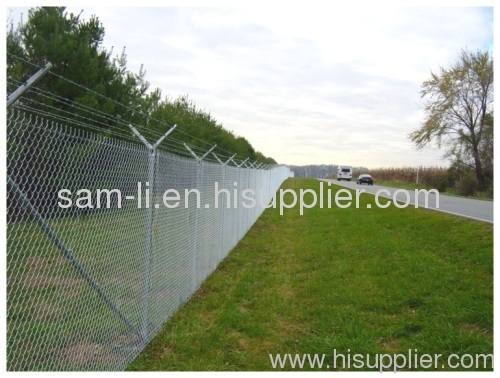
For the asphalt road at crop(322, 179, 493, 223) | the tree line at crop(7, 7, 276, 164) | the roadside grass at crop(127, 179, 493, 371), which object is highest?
the tree line at crop(7, 7, 276, 164)

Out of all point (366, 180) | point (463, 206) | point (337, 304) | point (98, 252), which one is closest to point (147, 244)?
point (98, 252)

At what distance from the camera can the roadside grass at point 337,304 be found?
4.67 meters

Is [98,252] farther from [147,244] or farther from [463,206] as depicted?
[463,206]

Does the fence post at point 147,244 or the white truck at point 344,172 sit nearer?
the fence post at point 147,244

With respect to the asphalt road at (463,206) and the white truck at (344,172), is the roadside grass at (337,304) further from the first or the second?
the white truck at (344,172)

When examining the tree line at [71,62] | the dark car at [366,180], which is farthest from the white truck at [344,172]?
the tree line at [71,62]

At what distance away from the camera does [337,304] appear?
6082 millimetres

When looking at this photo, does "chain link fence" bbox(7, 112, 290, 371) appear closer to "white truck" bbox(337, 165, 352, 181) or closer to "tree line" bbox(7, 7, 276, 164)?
"tree line" bbox(7, 7, 276, 164)

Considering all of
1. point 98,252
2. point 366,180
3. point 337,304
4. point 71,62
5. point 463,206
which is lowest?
point 337,304

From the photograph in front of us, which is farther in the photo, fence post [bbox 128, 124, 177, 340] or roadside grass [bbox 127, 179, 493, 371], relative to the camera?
roadside grass [bbox 127, 179, 493, 371]

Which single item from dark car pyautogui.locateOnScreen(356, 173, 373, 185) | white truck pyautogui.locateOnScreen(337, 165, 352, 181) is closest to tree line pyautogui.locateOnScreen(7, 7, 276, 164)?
dark car pyautogui.locateOnScreen(356, 173, 373, 185)

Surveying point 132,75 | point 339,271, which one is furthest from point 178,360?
point 132,75

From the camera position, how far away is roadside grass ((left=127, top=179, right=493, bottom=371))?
4.67 meters

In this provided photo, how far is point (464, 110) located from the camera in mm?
36500
